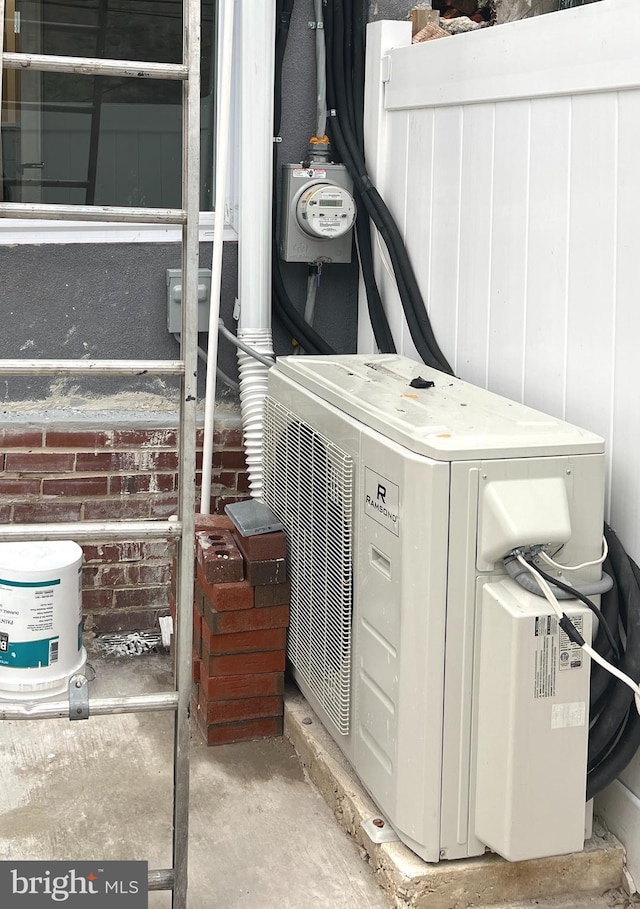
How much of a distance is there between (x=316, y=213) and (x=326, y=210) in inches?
1.4

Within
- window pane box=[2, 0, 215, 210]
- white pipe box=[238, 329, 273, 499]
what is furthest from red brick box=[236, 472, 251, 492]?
window pane box=[2, 0, 215, 210]

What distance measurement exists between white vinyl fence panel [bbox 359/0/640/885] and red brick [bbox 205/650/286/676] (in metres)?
0.93

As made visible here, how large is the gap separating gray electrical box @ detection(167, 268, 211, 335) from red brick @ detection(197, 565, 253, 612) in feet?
2.99

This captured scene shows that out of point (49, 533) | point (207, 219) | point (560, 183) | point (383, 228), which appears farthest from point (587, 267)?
point (207, 219)

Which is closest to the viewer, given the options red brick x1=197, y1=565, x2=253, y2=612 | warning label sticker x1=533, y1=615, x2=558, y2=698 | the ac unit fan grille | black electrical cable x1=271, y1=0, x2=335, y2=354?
warning label sticker x1=533, y1=615, x2=558, y2=698

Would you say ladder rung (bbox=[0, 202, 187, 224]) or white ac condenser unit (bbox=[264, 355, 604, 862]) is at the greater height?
ladder rung (bbox=[0, 202, 187, 224])

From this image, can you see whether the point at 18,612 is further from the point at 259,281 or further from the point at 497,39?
the point at 497,39

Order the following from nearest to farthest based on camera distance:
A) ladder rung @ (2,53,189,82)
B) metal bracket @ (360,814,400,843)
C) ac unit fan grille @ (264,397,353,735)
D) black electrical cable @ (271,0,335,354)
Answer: ladder rung @ (2,53,189,82)
metal bracket @ (360,814,400,843)
ac unit fan grille @ (264,397,353,735)
black electrical cable @ (271,0,335,354)

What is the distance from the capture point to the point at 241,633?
9.52 feet

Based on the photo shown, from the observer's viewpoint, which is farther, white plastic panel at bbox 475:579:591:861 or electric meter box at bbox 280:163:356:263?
electric meter box at bbox 280:163:356:263

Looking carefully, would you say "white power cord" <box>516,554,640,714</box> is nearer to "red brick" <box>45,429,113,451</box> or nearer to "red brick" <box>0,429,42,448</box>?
"red brick" <box>45,429,113,451</box>

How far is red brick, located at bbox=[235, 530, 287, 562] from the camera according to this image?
9.42ft

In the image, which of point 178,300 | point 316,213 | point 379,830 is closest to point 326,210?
point 316,213

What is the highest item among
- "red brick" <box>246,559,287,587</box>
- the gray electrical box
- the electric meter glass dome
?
the electric meter glass dome
